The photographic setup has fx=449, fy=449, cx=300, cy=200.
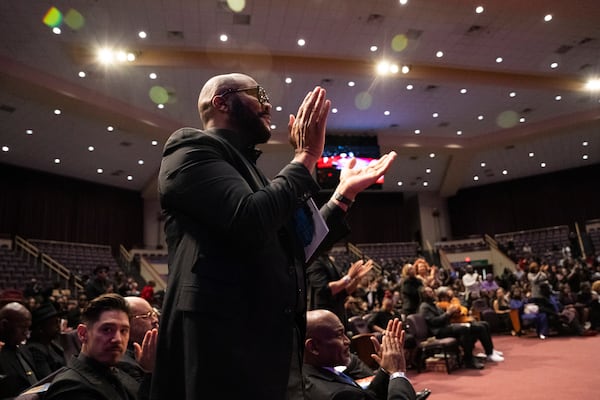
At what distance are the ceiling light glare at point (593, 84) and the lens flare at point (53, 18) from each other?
46.8 feet

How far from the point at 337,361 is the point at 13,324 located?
257 cm

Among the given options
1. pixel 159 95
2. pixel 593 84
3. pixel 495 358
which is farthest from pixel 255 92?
pixel 593 84

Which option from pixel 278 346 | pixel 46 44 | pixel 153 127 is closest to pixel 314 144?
pixel 278 346

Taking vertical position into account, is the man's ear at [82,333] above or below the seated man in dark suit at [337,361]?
above

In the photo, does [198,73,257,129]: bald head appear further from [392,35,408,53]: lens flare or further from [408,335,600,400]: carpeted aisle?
[392,35,408,53]: lens flare

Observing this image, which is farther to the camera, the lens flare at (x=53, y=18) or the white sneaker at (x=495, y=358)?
the lens flare at (x=53, y=18)

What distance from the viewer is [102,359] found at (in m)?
2.01

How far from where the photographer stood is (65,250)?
54.3 ft

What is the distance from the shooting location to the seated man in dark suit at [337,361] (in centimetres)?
191

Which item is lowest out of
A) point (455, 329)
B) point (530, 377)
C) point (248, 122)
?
point (530, 377)

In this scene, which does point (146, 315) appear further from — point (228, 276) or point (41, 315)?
point (228, 276)

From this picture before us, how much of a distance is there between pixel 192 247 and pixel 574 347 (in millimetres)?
7260

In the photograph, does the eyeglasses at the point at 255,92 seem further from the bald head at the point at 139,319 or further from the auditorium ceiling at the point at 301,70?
the auditorium ceiling at the point at 301,70

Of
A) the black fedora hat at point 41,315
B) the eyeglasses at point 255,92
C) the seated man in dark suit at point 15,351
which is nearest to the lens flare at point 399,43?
the black fedora hat at point 41,315
